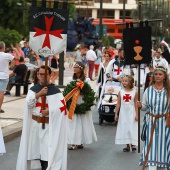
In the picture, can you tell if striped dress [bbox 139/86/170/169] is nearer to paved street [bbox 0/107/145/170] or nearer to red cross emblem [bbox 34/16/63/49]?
red cross emblem [bbox 34/16/63/49]

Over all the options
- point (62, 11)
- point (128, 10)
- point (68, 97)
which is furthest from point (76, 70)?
point (128, 10)

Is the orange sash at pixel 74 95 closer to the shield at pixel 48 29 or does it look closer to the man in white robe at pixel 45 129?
the shield at pixel 48 29

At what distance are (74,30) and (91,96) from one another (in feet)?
244

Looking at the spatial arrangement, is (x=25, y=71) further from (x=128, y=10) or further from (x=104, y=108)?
(x=128, y=10)

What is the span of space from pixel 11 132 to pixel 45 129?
479cm

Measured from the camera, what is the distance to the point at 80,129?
13.5 m

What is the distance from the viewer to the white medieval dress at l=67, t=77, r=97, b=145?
13422mm

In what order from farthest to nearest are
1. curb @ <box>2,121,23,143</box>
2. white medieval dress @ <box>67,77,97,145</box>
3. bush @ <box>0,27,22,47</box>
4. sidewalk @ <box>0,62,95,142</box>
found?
bush @ <box>0,27,22,47</box> → sidewalk @ <box>0,62,95,142</box> → curb @ <box>2,121,23,143</box> → white medieval dress @ <box>67,77,97,145</box>

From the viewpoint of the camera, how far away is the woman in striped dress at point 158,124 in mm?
9680

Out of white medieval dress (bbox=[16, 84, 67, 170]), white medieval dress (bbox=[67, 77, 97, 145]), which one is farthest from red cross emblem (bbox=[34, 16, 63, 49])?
white medieval dress (bbox=[67, 77, 97, 145])

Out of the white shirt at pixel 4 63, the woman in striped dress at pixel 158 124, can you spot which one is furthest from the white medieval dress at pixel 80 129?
the woman in striped dress at pixel 158 124

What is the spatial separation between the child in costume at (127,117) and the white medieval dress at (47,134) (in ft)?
11.8

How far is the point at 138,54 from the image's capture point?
37.1ft

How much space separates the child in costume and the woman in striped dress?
144 inches
